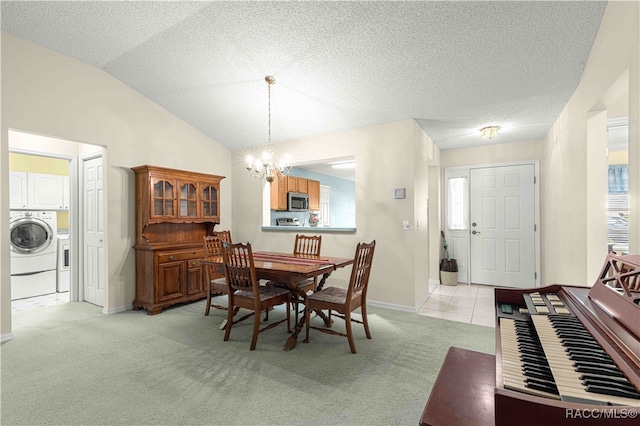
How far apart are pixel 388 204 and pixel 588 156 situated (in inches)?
77.5

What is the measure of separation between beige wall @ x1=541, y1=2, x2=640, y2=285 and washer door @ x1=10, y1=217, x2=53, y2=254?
6.61 meters

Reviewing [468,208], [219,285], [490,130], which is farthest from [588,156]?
[219,285]

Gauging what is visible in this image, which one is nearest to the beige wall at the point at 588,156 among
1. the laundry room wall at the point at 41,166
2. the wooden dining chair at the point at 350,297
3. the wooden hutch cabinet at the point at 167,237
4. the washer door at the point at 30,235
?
the wooden dining chair at the point at 350,297

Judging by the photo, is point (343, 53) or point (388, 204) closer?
point (343, 53)

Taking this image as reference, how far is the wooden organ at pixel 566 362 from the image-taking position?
66cm

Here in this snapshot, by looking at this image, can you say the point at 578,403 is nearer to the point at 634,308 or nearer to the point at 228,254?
the point at 634,308

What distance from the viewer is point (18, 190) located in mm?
4547

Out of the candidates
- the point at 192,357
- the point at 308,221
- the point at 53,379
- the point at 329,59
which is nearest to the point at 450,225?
the point at 308,221

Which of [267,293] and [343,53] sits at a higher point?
[343,53]

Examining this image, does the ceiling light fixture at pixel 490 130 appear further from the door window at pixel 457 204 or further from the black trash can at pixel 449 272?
the black trash can at pixel 449 272

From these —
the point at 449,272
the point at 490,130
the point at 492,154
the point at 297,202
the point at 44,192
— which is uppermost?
the point at 490,130

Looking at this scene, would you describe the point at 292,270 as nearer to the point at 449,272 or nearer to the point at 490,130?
the point at 490,130

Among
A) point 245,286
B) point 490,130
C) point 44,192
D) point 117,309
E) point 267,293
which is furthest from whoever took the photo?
point 44,192

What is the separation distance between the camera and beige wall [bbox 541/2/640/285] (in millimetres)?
1734
